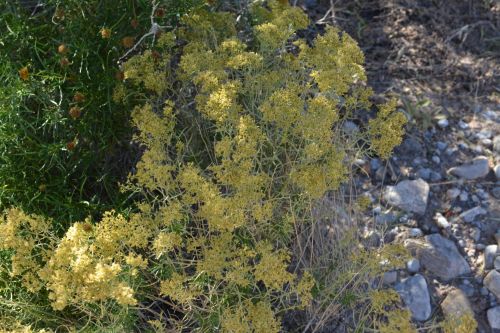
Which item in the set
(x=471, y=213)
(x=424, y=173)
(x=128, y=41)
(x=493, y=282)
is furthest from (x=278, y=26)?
(x=493, y=282)

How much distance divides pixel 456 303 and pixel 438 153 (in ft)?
3.28

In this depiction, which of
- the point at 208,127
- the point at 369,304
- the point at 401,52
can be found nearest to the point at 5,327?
the point at 208,127

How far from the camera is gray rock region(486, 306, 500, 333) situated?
320cm

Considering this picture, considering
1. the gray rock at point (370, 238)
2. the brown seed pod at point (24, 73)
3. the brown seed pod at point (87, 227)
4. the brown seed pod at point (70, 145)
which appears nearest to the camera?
the brown seed pod at point (87, 227)

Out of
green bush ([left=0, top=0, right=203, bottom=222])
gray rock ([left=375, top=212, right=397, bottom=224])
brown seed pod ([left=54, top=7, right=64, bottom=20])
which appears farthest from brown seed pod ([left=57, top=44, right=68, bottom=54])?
gray rock ([left=375, top=212, right=397, bottom=224])

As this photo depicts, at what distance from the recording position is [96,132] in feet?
9.65

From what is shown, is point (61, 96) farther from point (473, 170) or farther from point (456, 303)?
point (473, 170)

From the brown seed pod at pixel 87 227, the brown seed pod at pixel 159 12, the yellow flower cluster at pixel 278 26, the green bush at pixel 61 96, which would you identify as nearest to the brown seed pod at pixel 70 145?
the green bush at pixel 61 96

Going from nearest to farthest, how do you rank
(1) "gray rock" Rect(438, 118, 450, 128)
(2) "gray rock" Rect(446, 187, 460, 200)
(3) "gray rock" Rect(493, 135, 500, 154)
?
(2) "gray rock" Rect(446, 187, 460, 200)
(3) "gray rock" Rect(493, 135, 500, 154)
(1) "gray rock" Rect(438, 118, 450, 128)

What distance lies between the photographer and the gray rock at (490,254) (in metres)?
3.43

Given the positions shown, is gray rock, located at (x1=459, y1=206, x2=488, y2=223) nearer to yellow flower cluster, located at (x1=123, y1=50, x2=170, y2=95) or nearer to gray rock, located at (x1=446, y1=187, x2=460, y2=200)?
gray rock, located at (x1=446, y1=187, x2=460, y2=200)

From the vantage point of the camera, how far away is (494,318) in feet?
10.5

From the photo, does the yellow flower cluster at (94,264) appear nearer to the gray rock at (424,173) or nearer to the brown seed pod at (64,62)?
the brown seed pod at (64,62)

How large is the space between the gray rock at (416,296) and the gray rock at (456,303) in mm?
76
